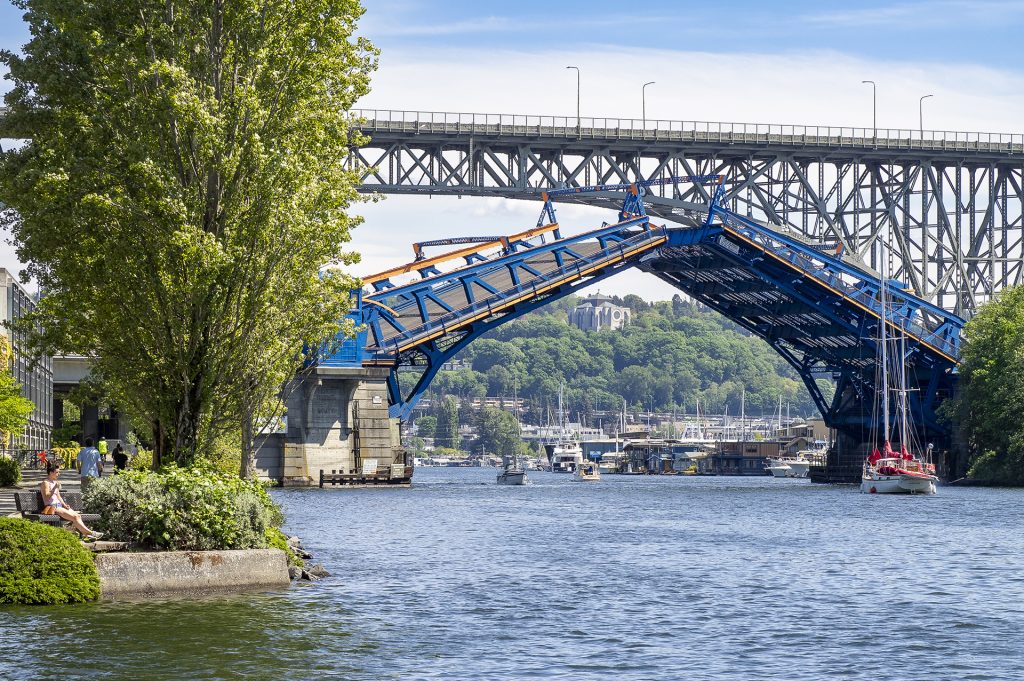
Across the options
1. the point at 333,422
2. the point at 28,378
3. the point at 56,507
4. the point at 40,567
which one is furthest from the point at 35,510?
the point at 333,422

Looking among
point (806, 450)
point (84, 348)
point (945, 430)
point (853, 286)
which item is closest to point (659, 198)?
point (853, 286)

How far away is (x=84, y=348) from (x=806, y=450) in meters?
162

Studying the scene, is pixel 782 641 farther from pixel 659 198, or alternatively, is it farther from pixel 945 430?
pixel 945 430

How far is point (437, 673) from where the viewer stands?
18.5m

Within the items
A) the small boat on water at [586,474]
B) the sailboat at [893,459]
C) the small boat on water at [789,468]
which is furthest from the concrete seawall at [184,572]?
the small boat on water at [789,468]

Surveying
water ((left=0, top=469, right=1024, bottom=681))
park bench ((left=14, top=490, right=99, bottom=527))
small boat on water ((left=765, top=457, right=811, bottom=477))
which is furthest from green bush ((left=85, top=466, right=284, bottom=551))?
small boat on water ((left=765, top=457, right=811, bottom=477))

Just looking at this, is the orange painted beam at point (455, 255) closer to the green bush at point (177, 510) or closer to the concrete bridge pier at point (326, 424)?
the concrete bridge pier at point (326, 424)

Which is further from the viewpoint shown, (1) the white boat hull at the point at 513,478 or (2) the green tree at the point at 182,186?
(1) the white boat hull at the point at 513,478

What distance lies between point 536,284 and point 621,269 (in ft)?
16.9

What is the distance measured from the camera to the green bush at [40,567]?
22.6 m

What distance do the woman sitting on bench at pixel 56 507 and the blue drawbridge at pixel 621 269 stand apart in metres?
46.4

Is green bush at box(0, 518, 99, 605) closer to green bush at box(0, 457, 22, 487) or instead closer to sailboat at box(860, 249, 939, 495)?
green bush at box(0, 457, 22, 487)

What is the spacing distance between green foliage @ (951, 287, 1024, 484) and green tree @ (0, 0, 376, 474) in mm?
58161

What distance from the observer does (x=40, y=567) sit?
75.0ft
